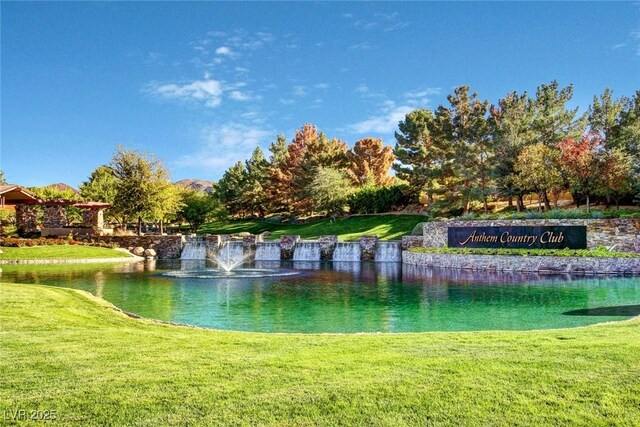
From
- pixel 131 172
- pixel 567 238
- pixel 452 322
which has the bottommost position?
pixel 452 322

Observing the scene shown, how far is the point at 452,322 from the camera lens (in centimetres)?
1130

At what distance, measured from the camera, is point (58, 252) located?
33.0m

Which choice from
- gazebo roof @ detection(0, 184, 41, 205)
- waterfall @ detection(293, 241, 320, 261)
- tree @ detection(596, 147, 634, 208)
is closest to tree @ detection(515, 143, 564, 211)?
tree @ detection(596, 147, 634, 208)

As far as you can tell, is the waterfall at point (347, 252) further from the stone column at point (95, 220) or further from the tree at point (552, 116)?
the stone column at point (95, 220)

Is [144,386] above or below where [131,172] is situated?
below

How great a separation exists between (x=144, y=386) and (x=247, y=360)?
1.29 metres

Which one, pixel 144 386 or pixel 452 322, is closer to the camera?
pixel 144 386

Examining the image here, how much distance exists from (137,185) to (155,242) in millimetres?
6800

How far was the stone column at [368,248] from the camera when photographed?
35.3m

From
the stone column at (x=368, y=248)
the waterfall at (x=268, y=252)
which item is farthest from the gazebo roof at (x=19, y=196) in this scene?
the stone column at (x=368, y=248)

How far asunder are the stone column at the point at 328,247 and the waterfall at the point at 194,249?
942 cm

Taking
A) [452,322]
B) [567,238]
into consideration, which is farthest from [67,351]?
[567,238]

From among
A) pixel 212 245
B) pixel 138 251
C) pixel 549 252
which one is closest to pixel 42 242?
pixel 138 251

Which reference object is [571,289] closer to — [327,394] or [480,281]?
[480,281]
